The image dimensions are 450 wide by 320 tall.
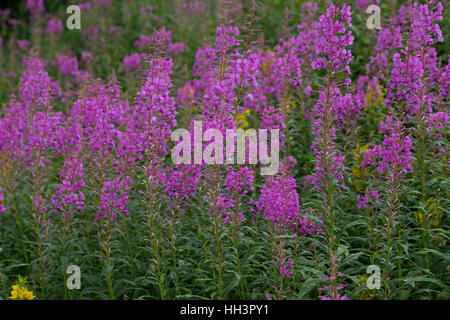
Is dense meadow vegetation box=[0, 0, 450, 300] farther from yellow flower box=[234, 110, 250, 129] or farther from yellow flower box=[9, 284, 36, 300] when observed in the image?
yellow flower box=[234, 110, 250, 129]

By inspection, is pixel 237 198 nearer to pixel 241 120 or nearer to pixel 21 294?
pixel 241 120

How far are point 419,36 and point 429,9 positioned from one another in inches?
16.0

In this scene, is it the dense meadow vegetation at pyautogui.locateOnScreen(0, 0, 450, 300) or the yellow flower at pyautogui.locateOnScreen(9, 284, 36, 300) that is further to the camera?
the yellow flower at pyautogui.locateOnScreen(9, 284, 36, 300)

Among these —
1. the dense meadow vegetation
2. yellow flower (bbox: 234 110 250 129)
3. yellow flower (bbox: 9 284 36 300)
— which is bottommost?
yellow flower (bbox: 9 284 36 300)

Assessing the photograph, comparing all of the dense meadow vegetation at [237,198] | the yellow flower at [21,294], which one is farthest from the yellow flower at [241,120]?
the yellow flower at [21,294]

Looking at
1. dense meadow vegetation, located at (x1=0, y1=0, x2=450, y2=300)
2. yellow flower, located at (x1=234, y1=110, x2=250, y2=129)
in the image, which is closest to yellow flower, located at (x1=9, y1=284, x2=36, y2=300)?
dense meadow vegetation, located at (x1=0, y1=0, x2=450, y2=300)

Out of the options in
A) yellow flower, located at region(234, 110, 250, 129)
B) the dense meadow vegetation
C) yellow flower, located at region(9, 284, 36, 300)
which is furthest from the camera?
yellow flower, located at region(234, 110, 250, 129)

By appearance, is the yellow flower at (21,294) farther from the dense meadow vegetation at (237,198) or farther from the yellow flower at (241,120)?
the yellow flower at (241,120)

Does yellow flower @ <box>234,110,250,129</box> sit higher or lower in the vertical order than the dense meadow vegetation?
higher

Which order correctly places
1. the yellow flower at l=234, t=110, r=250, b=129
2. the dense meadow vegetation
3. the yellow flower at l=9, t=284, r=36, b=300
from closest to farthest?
the dense meadow vegetation
the yellow flower at l=9, t=284, r=36, b=300
the yellow flower at l=234, t=110, r=250, b=129
